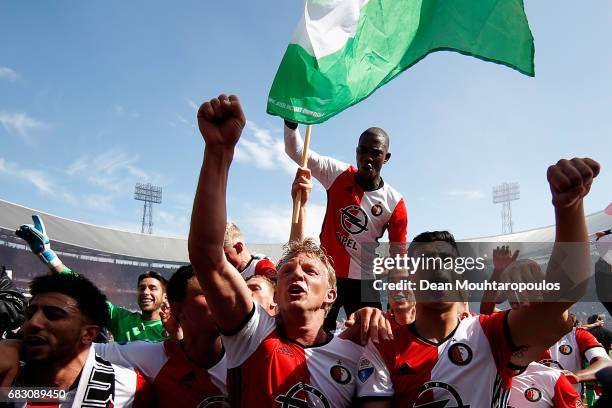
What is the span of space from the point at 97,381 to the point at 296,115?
2453 mm

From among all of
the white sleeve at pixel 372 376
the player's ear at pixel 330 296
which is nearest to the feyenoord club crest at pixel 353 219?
the player's ear at pixel 330 296

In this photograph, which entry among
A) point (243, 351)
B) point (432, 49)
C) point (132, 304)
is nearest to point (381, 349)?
point (243, 351)

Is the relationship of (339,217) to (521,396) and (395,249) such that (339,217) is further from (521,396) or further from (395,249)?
(521,396)

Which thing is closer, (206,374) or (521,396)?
(206,374)

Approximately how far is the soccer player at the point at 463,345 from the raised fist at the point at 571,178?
0.07 metres

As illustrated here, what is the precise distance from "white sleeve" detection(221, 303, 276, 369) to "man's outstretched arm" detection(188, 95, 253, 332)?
257 millimetres

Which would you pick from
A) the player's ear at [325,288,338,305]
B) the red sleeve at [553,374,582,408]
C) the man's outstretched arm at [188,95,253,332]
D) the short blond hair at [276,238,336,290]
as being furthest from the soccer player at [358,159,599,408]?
the red sleeve at [553,374,582,408]

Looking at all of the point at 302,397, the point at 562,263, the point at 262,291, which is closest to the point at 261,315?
the point at 302,397

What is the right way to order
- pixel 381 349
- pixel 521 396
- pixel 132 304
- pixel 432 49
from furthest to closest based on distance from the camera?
pixel 132 304 < pixel 432 49 < pixel 521 396 < pixel 381 349

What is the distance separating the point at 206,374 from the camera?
2613 millimetres

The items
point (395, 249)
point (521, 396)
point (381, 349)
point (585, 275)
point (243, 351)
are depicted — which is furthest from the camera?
point (395, 249)

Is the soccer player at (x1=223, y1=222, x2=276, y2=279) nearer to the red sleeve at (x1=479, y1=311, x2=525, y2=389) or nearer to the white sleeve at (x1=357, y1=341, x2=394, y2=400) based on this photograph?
the white sleeve at (x1=357, y1=341, x2=394, y2=400)

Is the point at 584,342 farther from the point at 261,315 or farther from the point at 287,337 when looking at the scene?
the point at 261,315

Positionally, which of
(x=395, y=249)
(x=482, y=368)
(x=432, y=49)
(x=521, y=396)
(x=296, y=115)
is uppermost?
(x=432, y=49)
